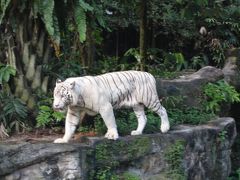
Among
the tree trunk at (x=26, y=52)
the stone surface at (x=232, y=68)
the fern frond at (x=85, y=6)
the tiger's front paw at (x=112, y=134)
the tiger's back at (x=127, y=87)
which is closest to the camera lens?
the tiger's front paw at (x=112, y=134)

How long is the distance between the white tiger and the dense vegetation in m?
0.50

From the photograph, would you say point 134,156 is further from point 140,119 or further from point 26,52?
point 26,52

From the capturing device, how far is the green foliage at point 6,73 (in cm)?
769

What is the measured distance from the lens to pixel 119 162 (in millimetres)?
7008

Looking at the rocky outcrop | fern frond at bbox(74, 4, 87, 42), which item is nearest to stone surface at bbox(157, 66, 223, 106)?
the rocky outcrop

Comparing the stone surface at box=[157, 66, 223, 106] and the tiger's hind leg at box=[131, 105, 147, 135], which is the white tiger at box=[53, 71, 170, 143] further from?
the stone surface at box=[157, 66, 223, 106]

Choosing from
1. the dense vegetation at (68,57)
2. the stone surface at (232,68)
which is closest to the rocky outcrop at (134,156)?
the dense vegetation at (68,57)

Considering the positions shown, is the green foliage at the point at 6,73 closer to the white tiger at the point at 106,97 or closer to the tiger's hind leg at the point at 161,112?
the white tiger at the point at 106,97

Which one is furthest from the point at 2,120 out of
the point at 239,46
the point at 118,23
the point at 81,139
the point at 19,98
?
the point at 239,46

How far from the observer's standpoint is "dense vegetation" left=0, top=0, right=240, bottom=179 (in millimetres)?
7652

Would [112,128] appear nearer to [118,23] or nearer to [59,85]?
[59,85]

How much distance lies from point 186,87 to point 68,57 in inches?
81.6

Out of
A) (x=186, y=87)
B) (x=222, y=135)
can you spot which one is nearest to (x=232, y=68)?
(x=186, y=87)

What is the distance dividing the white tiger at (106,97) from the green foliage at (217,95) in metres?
2.23
